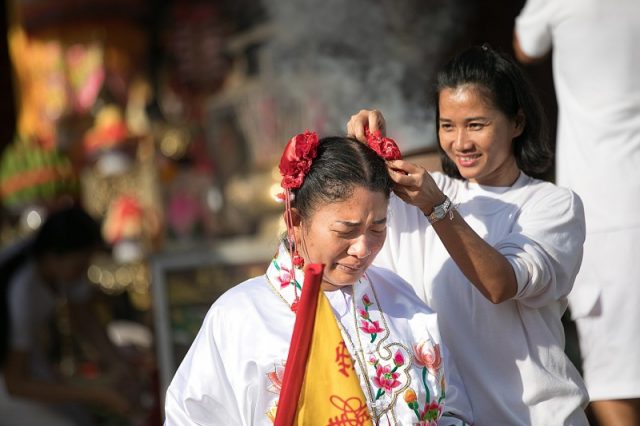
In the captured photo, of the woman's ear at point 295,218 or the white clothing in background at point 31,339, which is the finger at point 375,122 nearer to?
the woman's ear at point 295,218

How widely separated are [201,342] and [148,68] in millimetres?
5370

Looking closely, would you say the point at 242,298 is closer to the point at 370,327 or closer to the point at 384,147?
the point at 370,327

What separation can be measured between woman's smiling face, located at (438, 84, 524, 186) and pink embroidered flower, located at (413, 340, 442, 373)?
433 millimetres

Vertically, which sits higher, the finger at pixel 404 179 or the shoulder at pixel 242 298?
the finger at pixel 404 179

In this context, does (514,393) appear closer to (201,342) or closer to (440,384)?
(440,384)

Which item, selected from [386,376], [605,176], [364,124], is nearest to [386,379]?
[386,376]

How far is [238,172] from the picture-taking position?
20.5ft

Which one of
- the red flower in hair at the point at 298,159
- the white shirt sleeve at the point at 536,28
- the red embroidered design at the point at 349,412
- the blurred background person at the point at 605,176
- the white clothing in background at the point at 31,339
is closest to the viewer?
the red embroidered design at the point at 349,412

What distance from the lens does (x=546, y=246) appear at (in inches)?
85.7

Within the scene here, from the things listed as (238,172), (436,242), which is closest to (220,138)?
(238,172)

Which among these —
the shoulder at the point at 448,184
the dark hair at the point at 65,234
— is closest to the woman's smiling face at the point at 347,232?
the shoulder at the point at 448,184

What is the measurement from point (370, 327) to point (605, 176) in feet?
3.58

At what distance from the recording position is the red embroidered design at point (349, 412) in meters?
1.91

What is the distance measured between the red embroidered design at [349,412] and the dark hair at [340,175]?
370mm
